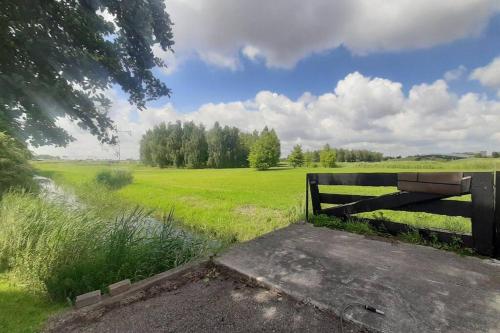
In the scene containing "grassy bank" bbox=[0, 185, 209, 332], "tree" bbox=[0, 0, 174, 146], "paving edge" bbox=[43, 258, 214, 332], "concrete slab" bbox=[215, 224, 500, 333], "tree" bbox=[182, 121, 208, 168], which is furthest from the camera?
"tree" bbox=[182, 121, 208, 168]

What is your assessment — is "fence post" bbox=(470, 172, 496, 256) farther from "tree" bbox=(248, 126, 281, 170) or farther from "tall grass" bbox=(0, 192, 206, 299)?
"tree" bbox=(248, 126, 281, 170)

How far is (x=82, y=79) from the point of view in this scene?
564 centimetres

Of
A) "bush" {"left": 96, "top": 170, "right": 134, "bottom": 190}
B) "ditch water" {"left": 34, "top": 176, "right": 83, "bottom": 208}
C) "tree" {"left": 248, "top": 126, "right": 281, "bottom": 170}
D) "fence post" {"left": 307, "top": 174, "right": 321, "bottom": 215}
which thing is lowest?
"bush" {"left": 96, "top": 170, "right": 134, "bottom": 190}

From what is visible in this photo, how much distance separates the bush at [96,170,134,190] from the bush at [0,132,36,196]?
16853 millimetres

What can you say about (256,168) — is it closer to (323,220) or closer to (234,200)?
(234,200)

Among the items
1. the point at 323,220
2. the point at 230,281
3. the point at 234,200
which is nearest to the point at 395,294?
the point at 230,281

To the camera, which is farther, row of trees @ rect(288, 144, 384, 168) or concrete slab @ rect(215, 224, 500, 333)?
row of trees @ rect(288, 144, 384, 168)

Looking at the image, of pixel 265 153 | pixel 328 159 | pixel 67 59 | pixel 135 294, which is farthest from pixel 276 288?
pixel 328 159

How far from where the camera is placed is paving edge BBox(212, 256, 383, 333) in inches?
90.4

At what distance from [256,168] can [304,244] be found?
2052 inches

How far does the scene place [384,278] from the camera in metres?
3.01

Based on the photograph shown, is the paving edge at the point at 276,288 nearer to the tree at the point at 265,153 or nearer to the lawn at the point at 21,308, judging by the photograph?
the lawn at the point at 21,308

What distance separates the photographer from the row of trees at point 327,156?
71.4m

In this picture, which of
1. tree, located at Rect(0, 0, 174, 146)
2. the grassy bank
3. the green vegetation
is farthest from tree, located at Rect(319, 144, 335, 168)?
the grassy bank
